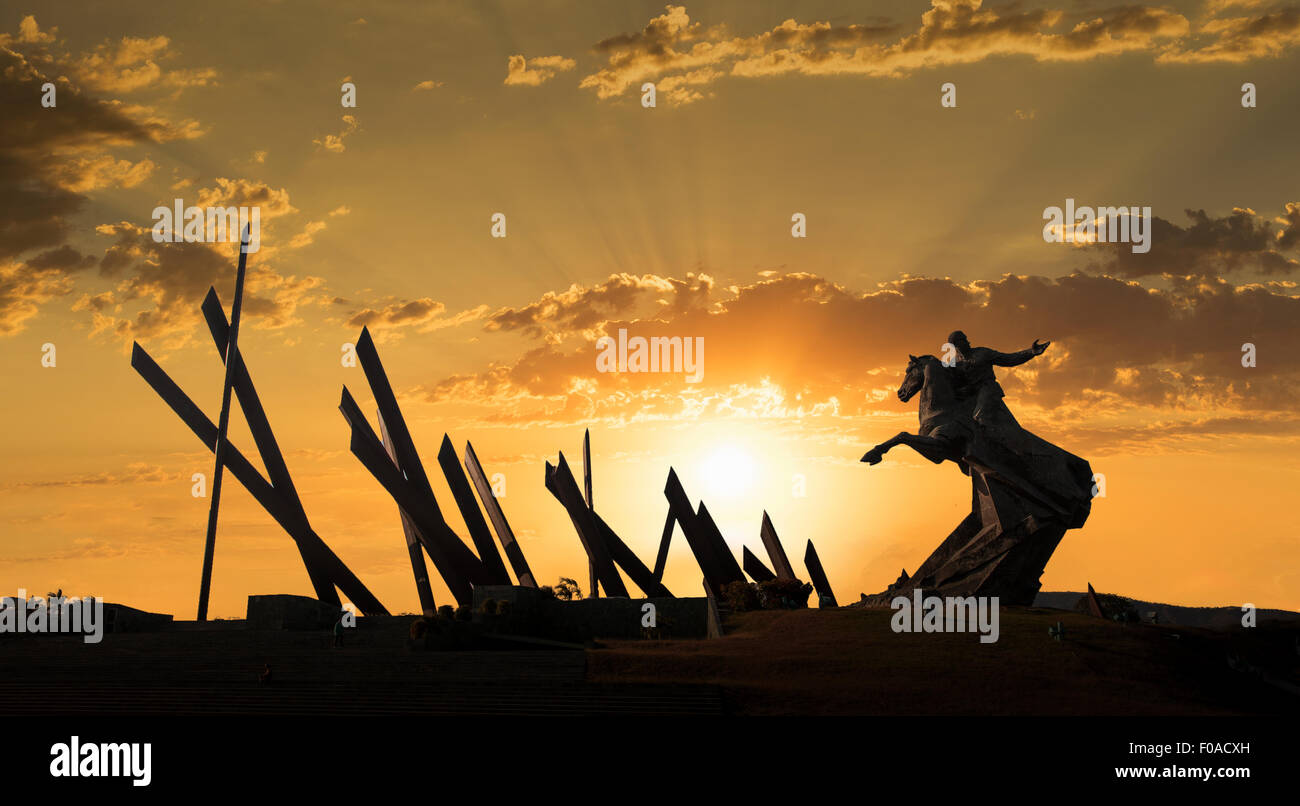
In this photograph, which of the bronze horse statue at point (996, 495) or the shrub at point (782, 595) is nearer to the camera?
the bronze horse statue at point (996, 495)

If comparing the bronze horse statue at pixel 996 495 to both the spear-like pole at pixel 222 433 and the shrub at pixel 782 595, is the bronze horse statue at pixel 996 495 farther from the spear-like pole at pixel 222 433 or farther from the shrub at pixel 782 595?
the spear-like pole at pixel 222 433

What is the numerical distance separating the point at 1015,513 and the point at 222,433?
19.4 meters

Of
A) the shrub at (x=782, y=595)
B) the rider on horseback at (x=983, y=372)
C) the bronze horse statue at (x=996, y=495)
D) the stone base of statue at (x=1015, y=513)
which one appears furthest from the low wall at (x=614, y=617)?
the rider on horseback at (x=983, y=372)

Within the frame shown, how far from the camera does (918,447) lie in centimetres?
2438

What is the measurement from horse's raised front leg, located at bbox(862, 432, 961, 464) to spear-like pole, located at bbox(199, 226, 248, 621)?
16.0 m

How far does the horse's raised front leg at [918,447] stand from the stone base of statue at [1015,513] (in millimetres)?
488

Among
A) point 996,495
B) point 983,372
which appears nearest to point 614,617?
point 996,495

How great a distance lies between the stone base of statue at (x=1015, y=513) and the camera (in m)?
23.4

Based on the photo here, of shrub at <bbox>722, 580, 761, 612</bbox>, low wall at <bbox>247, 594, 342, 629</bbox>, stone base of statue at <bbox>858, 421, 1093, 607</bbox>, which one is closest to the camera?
stone base of statue at <bbox>858, 421, 1093, 607</bbox>

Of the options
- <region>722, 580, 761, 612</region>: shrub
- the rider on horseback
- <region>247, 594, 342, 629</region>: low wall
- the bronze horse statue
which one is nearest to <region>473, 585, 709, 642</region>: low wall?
<region>722, 580, 761, 612</region>: shrub

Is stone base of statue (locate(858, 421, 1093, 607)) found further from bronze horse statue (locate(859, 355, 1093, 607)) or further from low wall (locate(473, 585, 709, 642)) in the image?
low wall (locate(473, 585, 709, 642))

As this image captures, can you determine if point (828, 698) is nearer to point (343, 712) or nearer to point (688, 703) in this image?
point (688, 703)

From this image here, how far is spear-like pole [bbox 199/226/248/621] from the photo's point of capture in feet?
87.6
